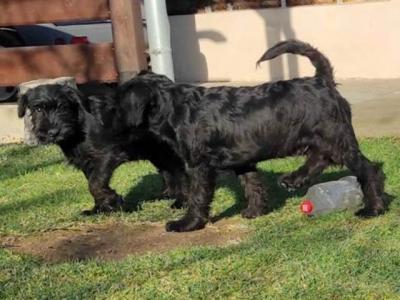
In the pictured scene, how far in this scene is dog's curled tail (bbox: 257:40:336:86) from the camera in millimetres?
5613

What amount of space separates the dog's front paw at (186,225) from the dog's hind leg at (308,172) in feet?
2.49

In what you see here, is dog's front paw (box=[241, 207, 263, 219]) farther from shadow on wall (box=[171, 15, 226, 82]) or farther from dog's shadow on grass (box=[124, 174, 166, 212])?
shadow on wall (box=[171, 15, 226, 82])

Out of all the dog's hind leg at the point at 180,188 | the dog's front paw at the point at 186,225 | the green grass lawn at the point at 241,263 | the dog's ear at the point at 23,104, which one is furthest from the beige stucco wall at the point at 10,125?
the dog's front paw at the point at 186,225

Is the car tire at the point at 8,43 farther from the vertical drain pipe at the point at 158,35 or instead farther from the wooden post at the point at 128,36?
the vertical drain pipe at the point at 158,35

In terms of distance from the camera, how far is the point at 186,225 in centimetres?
557

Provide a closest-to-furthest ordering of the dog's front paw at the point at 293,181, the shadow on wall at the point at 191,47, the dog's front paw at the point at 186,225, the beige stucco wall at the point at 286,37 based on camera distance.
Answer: the dog's front paw at the point at 186,225 < the dog's front paw at the point at 293,181 < the beige stucco wall at the point at 286,37 < the shadow on wall at the point at 191,47

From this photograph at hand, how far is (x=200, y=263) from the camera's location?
15.4 feet

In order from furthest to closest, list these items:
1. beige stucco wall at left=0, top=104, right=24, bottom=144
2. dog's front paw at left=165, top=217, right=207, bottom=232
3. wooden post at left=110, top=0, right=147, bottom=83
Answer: beige stucco wall at left=0, top=104, right=24, bottom=144 < wooden post at left=110, top=0, right=147, bottom=83 < dog's front paw at left=165, top=217, right=207, bottom=232

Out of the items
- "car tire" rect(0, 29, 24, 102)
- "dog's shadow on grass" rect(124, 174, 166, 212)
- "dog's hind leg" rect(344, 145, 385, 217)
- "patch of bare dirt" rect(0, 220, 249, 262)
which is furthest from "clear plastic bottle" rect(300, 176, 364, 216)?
"car tire" rect(0, 29, 24, 102)

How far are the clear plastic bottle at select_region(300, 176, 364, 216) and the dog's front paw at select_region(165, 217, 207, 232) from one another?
2.60ft

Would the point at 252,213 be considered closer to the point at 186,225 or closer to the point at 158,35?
the point at 186,225

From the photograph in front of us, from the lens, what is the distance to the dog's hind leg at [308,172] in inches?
222

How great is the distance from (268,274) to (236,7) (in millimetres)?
9560

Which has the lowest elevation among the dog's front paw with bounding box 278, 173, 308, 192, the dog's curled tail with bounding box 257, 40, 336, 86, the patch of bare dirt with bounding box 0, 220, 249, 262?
the patch of bare dirt with bounding box 0, 220, 249, 262
